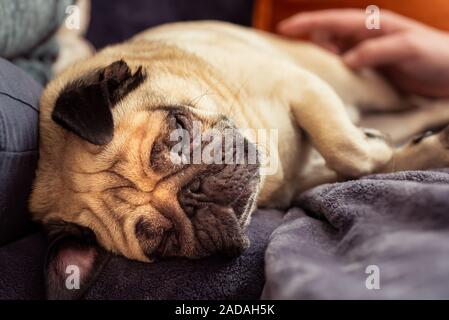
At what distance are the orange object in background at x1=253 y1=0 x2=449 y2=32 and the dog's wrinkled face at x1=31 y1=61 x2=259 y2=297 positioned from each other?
73.5 inches

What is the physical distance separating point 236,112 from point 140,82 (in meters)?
0.35

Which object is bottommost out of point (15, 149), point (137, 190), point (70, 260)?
point (70, 260)

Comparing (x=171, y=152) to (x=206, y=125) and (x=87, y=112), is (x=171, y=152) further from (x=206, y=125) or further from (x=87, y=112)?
(x=87, y=112)

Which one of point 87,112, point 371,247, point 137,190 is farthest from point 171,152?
point 371,247

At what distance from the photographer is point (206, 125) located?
164 cm

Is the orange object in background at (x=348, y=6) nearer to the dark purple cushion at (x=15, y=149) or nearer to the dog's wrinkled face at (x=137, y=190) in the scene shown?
the dog's wrinkled face at (x=137, y=190)

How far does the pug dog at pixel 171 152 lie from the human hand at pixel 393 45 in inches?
22.4

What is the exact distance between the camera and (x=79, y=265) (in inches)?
58.6

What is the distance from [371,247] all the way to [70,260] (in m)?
0.84

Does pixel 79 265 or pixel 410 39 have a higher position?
pixel 410 39

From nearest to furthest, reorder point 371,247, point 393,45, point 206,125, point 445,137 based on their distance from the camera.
Result: 1. point 371,247
2. point 206,125
3. point 445,137
4. point 393,45
